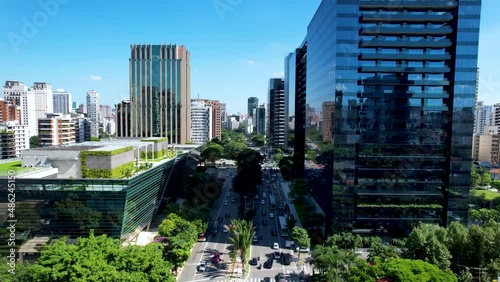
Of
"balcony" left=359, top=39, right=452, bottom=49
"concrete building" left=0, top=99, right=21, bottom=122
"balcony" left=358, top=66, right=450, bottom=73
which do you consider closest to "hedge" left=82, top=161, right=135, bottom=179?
"balcony" left=359, top=39, right=452, bottom=49

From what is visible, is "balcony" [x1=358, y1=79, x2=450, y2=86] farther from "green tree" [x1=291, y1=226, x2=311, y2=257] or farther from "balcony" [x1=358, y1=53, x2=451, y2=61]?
"green tree" [x1=291, y1=226, x2=311, y2=257]

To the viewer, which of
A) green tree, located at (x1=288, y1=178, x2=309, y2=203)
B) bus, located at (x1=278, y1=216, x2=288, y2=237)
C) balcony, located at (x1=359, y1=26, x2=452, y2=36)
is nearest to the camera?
balcony, located at (x1=359, y1=26, x2=452, y2=36)

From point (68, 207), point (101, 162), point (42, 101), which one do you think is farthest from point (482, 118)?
point (42, 101)

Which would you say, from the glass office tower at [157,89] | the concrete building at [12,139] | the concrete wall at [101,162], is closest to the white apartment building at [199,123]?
the glass office tower at [157,89]

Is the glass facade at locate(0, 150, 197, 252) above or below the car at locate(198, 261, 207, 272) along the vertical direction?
above

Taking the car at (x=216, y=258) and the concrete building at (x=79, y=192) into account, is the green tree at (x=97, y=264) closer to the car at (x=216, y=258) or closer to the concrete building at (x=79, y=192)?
the concrete building at (x=79, y=192)

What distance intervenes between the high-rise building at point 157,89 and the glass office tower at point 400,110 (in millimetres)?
71603

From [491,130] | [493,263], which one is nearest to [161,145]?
[493,263]

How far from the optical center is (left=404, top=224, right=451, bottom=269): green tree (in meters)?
34.7

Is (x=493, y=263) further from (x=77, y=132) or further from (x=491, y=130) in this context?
(x=77, y=132)

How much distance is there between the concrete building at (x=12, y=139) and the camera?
89.6 metres

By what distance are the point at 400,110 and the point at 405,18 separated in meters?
13.5

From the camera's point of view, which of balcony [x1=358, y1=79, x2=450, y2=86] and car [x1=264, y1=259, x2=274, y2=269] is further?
balcony [x1=358, y1=79, x2=450, y2=86]

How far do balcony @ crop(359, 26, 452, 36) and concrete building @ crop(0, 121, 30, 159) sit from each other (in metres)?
98.3
